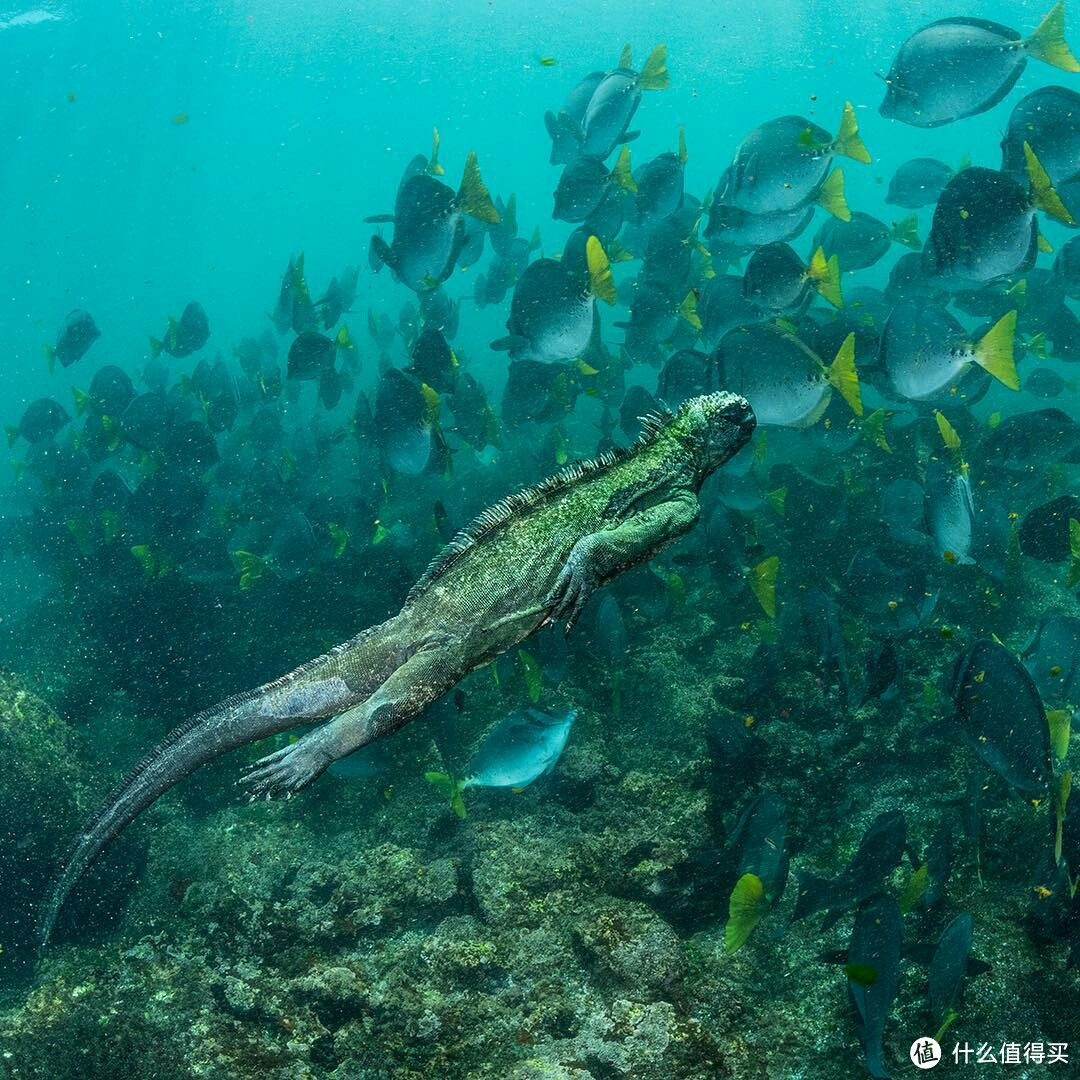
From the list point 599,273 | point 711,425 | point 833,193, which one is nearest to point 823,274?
point 833,193

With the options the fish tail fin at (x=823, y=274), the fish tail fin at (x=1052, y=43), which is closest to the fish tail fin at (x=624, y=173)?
the fish tail fin at (x=823, y=274)

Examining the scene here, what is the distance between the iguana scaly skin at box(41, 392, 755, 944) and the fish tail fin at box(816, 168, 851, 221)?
14.3ft

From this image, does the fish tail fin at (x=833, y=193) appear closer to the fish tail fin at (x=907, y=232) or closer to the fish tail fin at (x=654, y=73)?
the fish tail fin at (x=907, y=232)

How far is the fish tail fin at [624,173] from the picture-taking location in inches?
263

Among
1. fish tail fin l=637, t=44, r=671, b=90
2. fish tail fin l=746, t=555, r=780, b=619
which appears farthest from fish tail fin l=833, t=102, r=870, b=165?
fish tail fin l=746, t=555, r=780, b=619

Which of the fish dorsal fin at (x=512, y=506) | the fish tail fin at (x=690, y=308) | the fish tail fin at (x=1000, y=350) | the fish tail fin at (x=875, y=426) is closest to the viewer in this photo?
the fish dorsal fin at (x=512, y=506)

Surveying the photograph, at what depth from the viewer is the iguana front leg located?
257 cm

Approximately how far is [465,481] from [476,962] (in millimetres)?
7499

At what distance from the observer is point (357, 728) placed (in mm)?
2686

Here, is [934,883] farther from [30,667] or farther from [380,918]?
[30,667]

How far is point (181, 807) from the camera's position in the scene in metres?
5.32

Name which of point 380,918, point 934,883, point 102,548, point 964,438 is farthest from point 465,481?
point 934,883

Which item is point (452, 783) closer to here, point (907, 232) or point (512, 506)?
point (512, 506)

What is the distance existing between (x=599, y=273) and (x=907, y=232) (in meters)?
4.51
